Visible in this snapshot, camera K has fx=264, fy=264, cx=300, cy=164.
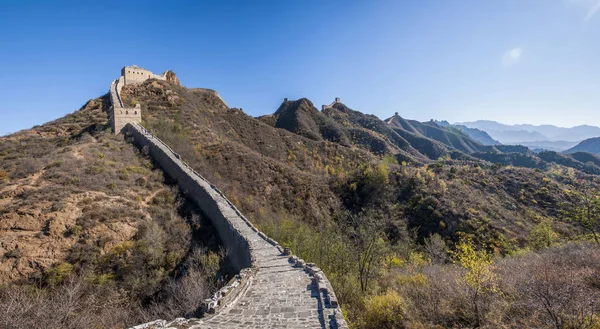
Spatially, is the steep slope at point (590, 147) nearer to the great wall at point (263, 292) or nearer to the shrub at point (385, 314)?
the shrub at point (385, 314)

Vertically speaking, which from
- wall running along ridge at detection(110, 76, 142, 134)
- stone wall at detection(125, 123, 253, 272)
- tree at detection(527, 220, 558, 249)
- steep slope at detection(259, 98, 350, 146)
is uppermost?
steep slope at detection(259, 98, 350, 146)

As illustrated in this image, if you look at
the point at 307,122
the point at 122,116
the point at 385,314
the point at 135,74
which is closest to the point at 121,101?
the point at 122,116

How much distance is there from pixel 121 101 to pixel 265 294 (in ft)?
113

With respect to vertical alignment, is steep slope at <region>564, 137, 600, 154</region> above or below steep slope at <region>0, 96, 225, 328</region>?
above

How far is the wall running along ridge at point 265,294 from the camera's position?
637 cm

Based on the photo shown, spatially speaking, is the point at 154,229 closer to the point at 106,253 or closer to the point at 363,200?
the point at 106,253

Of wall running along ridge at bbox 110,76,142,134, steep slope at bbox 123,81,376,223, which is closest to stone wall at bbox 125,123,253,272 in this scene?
wall running along ridge at bbox 110,76,142,134

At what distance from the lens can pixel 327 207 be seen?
32812 mm

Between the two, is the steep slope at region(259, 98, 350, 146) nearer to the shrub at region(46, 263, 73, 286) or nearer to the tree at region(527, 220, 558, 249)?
the tree at region(527, 220, 558, 249)

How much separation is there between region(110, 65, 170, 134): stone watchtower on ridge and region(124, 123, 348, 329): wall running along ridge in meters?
21.4

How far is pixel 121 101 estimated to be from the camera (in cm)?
3244

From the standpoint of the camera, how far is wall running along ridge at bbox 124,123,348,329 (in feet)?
20.9

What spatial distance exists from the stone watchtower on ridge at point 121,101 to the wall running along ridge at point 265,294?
70.3 feet

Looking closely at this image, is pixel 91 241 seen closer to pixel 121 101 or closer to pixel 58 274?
pixel 58 274
